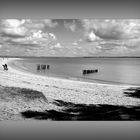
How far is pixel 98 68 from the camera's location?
4.01 metres

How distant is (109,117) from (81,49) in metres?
1.28

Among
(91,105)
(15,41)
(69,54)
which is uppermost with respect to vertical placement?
(15,41)

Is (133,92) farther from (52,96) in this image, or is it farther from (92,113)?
(52,96)

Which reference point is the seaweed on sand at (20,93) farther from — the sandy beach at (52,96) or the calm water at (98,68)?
the calm water at (98,68)

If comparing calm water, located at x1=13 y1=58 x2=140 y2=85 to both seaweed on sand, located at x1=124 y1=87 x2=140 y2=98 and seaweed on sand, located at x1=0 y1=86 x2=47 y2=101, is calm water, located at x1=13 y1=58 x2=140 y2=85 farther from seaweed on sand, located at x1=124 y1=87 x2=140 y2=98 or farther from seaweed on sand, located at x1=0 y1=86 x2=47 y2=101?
seaweed on sand, located at x1=0 y1=86 x2=47 y2=101

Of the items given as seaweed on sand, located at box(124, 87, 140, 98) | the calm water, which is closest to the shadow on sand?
seaweed on sand, located at box(124, 87, 140, 98)

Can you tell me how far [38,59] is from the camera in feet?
11.8

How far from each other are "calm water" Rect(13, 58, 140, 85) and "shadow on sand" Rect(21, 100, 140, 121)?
20.6 inches

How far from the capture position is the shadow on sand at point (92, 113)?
130 inches

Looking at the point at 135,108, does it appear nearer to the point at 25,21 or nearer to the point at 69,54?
the point at 69,54

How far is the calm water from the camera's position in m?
3.48

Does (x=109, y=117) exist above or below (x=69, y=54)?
below

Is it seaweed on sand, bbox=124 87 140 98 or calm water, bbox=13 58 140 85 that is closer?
seaweed on sand, bbox=124 87 140 98

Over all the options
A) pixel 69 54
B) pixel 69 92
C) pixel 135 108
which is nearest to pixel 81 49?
pixel 69 54
